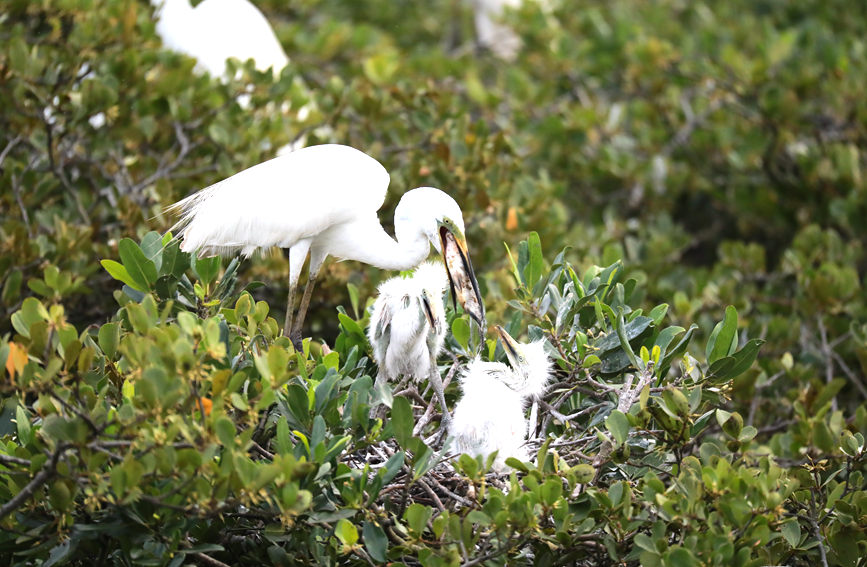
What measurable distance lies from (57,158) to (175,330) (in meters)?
2.29

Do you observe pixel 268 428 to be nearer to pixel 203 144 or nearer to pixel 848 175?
pixel 203 144

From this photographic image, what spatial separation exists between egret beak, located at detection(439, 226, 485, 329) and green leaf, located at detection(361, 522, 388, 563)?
2.61 feet

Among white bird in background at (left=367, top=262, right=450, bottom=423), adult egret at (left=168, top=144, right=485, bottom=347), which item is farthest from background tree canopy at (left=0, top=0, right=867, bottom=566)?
adult egret at (left=168, top=144, right=485, bottom=347)

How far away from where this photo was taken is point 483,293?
3.55m

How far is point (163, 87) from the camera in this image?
4.25 metres

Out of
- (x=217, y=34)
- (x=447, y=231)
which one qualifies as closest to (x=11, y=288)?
(x=447, y=231)

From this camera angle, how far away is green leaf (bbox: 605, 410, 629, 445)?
7.71 feet

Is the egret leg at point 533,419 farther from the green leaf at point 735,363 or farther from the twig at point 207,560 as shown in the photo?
the twig at point 207,560

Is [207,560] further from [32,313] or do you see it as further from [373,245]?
[373,245]

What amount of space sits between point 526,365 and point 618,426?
1.33ft

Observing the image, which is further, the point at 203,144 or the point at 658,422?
the point at 203,144

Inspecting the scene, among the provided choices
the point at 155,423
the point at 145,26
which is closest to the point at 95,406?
the point at 155,423

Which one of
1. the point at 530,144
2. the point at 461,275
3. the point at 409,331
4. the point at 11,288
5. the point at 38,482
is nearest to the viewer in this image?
the point at 38,482

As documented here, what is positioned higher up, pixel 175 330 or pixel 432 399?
pixel 175 330
